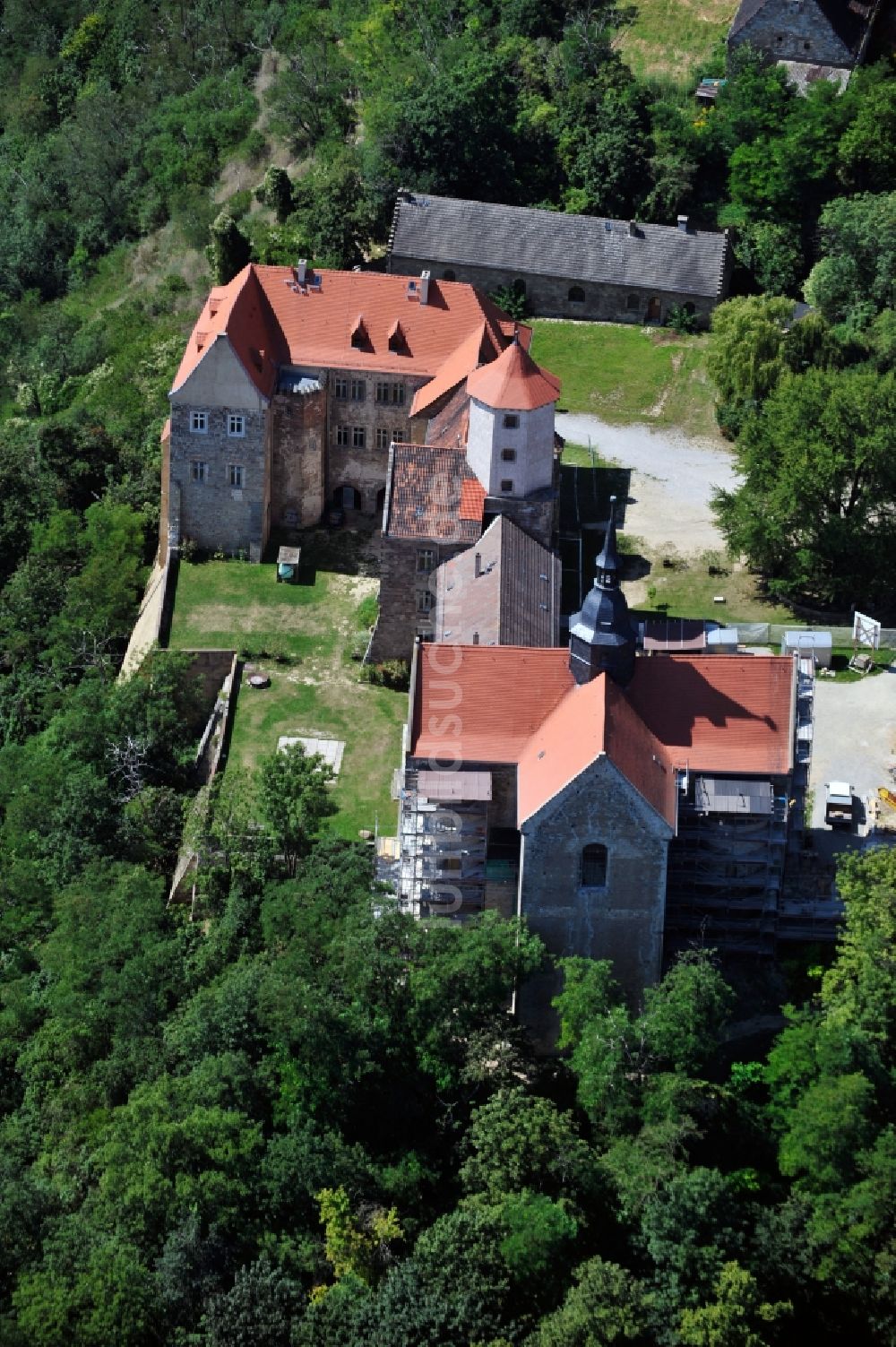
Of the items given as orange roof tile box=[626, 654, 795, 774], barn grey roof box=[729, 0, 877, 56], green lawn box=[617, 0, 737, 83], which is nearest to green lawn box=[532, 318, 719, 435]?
green lawn box=[617, 0, 737, 83]

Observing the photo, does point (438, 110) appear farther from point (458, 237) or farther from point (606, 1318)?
point (606, 1318)

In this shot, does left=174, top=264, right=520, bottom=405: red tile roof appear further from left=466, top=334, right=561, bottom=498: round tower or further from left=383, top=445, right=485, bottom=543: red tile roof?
left=383, top=445, right=485, bottom=543: red tile roof

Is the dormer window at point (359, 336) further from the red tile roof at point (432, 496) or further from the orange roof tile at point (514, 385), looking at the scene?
the orange roof tile at point (514, 385)

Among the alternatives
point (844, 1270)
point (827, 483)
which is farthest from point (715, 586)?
point (844, 1270)

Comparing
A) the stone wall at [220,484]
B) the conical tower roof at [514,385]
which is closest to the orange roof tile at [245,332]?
the stone wall at [220,484]

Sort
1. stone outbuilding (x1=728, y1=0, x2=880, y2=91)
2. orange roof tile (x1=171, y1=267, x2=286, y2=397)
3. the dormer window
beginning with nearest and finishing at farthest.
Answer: orange roof tile (x1=171, y1=267, x2=286, y2=397)
the dormer window
stone outbuilding (x1=728, y1=0, x2=880, y2=91)

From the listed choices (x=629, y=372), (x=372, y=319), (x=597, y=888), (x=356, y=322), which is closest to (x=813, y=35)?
(x=629, y=372)

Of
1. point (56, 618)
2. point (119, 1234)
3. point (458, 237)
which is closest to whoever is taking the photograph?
point (119, 1234)
